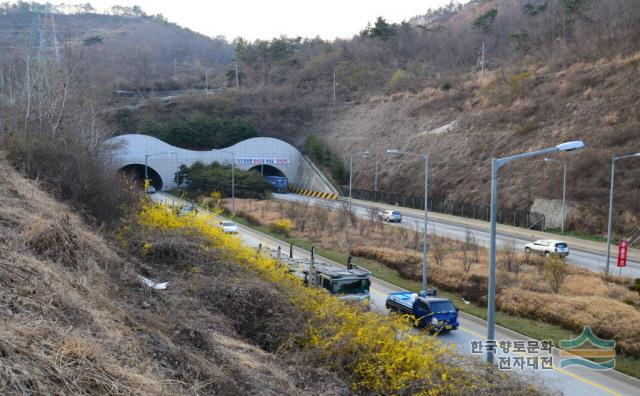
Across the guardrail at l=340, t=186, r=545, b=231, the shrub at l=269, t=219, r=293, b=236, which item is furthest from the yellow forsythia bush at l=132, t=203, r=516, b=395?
the guardrail at l=340, t=186, r=545, b=231

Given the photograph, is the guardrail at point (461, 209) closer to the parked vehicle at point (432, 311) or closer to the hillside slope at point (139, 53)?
the parked vehicle at point (432, 311)

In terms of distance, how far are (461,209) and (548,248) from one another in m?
16.2

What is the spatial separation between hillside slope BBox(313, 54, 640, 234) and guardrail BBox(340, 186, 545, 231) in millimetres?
1342

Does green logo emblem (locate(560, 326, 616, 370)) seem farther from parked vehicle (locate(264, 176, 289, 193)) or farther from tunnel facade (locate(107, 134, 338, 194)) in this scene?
parked vehicle (locate(264, 176, 289, 193))

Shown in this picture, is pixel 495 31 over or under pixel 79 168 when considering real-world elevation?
over

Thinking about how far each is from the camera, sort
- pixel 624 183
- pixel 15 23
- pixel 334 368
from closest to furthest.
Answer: pixel 334 368 < pixel 624 183 < pixel 15 23

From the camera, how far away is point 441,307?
17578 mm

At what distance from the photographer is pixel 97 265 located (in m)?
12.1

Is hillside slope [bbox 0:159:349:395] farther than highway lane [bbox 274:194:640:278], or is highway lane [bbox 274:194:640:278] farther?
highway lane [bbox 274:194:640:278]

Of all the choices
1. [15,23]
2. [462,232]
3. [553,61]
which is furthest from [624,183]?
[15,23]

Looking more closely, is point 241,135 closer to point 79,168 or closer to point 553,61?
point 553,61

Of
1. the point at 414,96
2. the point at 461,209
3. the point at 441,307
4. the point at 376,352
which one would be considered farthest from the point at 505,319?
the point at 414,96

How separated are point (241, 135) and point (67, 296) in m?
71.7

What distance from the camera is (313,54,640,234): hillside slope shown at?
40.4m
